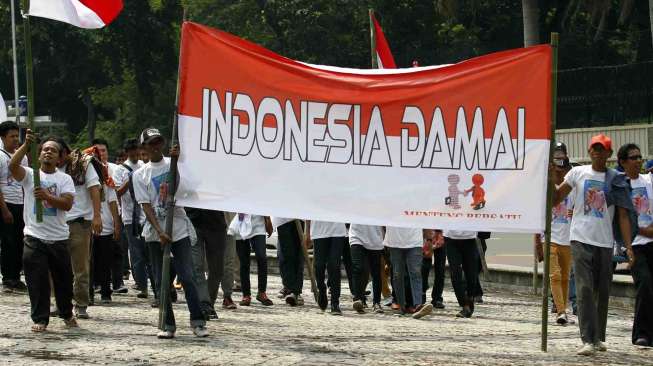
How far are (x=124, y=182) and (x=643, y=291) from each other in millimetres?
6658

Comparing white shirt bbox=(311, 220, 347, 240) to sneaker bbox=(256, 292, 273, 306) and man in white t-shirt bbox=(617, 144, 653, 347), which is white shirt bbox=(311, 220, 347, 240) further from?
man in white t-shirt bbox=(617, 144, 653, 347)

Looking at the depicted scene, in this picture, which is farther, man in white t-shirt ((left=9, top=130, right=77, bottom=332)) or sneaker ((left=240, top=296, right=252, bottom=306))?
sneaker ((left=240, top=296, right=252, bottom=306))

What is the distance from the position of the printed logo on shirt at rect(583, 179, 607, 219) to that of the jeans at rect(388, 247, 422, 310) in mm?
3680

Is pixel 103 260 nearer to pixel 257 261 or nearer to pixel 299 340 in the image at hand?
pixel 257 261

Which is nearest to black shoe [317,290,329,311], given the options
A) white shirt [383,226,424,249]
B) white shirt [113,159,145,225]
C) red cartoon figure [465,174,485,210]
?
white shirt [383,226,424,249]

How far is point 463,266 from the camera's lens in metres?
15.8

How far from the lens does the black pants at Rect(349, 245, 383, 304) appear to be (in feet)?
52.0

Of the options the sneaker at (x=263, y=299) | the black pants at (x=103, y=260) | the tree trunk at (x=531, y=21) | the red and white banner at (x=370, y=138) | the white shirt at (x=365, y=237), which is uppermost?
the tree trunk at (x=531, y=21)

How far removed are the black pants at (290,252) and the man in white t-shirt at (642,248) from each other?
466 cm

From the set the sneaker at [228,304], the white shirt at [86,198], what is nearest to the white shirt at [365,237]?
the sneaker at [228,304]

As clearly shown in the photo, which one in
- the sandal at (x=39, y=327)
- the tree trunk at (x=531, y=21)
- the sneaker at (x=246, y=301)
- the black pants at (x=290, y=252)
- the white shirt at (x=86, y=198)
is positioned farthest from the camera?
the tree trunk at (x=531, y=21)

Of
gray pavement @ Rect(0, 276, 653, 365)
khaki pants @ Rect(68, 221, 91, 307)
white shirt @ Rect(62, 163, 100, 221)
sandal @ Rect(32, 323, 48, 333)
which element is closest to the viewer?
gray pavement @ Rect(0, 276, 653, 365)

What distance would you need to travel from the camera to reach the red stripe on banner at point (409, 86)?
11.8 metres

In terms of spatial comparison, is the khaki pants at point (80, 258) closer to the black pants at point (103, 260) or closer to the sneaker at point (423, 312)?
the black pants at point (103, 260)
